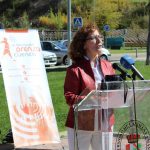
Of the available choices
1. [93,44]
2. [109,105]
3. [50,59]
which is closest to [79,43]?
[93,44]

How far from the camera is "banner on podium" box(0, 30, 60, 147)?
6.49m

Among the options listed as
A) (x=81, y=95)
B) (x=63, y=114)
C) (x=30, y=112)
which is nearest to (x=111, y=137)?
(x=81, y=95)

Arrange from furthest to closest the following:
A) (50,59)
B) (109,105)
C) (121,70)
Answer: (50,59)
(121,70)
(109,105)

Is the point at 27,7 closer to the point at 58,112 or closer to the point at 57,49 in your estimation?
the point at 57,49

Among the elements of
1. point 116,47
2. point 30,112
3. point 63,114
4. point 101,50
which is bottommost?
point 116,47

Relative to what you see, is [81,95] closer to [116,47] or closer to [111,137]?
[111,137]

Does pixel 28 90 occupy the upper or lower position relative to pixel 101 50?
lower

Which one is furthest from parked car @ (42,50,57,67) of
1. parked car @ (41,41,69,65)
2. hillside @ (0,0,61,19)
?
hillside @ (0,0,61,19)

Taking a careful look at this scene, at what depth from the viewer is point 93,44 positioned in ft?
13.1

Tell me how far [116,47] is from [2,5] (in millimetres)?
42479

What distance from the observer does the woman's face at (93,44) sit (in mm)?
4004

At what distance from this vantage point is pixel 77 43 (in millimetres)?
4039

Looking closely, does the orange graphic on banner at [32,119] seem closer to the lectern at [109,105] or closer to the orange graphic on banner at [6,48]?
the orange graphic on banner at [6,48]

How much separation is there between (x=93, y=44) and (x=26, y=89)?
2.78m
